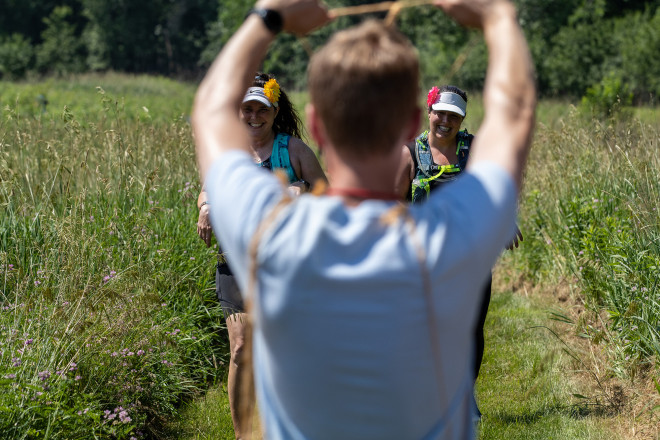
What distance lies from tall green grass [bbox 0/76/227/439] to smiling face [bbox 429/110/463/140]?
1.96m

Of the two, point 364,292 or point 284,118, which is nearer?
point 364,292

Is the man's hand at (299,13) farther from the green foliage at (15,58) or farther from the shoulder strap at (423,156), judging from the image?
the green foliage at (15,58)

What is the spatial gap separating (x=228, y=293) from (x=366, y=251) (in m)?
2.98

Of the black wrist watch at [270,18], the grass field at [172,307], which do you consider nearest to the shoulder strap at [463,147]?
the grass field at [172,307]

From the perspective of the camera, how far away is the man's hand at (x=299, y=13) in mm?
1648

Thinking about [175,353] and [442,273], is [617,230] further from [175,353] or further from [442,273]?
[442,273]

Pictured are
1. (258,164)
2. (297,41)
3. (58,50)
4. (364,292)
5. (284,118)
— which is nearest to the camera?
(364,292)

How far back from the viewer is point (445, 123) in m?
4.83

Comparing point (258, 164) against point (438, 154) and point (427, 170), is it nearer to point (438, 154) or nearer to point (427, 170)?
point (427, 170)

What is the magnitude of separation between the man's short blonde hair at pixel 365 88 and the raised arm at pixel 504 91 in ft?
0.59

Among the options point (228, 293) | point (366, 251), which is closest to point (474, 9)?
point (366, 251)

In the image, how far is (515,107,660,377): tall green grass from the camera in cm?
527

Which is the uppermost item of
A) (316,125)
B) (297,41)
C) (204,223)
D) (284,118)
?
(316,125)

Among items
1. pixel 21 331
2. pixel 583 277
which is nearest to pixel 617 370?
pixel 583 277
